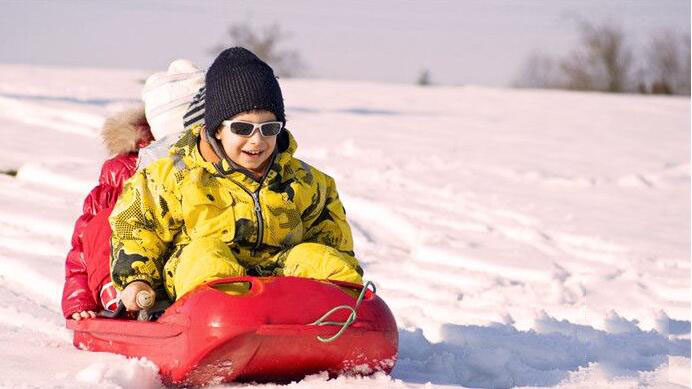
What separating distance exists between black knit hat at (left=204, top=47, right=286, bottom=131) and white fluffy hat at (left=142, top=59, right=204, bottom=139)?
67 centimetres

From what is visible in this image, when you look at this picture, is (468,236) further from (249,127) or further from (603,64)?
(603,64)

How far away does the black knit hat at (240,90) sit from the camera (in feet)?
10.3

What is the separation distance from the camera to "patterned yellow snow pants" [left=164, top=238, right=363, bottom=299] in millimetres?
2873

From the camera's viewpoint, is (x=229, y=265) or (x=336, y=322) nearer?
(x=336, y=322)

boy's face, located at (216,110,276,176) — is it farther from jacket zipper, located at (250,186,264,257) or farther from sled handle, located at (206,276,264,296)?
sled handle, located at (206,276,264,296)

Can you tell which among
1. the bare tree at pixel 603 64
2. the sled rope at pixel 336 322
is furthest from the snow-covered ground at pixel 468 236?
the bare tree at pixel 603 64

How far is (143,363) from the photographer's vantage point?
2.83m

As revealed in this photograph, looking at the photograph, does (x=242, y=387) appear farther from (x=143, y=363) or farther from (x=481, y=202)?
(x=481, y=202)

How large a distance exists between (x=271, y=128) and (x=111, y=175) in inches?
35.6

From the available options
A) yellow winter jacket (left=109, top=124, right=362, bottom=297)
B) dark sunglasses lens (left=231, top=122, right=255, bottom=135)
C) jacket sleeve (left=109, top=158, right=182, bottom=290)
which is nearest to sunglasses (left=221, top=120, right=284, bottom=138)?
dark sunglasses lens (left=231, top=122, right=255, bottom=135)

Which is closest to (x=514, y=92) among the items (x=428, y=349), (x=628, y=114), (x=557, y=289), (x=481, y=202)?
(x=628, y=114)

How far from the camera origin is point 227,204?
3.09 m

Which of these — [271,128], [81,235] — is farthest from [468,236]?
[271,128]

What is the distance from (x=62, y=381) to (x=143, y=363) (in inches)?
8.6
